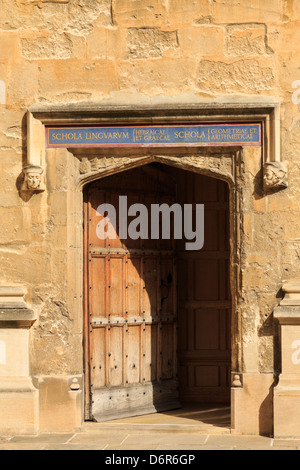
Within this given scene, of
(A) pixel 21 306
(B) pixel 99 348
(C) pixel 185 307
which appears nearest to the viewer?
(A) pixel 21 306

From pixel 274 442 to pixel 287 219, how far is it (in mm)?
1953

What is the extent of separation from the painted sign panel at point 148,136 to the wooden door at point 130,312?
63cm

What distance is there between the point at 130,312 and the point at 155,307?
367 millimetres

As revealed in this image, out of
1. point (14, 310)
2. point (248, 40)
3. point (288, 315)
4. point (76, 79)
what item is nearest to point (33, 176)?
point (76, 79)

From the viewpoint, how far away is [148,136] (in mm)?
8383

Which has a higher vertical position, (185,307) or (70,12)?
(70,12)

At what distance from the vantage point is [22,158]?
8.43m

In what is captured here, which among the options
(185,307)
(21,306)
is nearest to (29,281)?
(21,306)

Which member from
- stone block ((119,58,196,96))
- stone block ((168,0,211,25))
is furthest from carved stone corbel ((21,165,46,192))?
stone block ((168,0,211,25))

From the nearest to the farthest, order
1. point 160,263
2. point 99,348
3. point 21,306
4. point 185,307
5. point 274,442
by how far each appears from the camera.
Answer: point 274,442 < point 21,306 < point 99,348 < point 160,263 < point 185,307

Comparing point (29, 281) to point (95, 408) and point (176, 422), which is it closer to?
point (95, 408)

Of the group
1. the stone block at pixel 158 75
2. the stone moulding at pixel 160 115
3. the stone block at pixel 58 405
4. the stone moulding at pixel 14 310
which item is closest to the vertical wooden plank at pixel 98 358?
the stone block at pixel 58 405

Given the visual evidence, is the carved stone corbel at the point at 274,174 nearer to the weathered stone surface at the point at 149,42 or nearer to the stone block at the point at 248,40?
A: the stone block at the point at 248,40

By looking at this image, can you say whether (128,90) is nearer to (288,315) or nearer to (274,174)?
(274,174)
